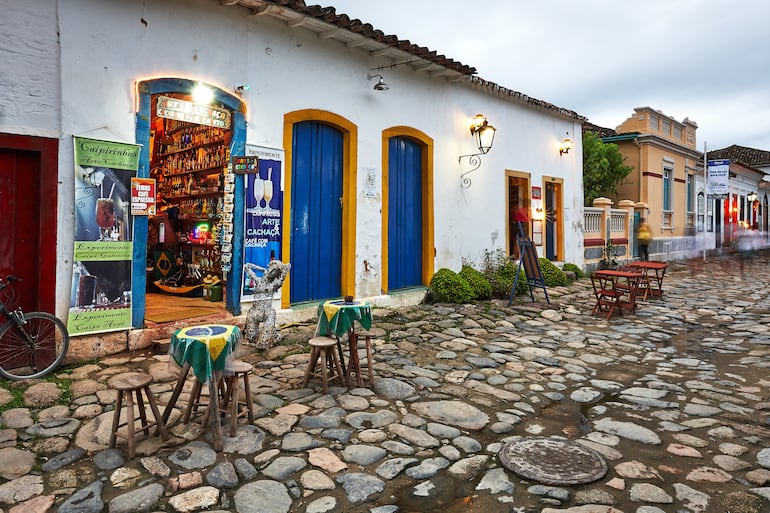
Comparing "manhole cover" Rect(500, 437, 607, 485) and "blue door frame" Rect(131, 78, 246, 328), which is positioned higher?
"blue door frame" Rect(131, 78, 246, 328)

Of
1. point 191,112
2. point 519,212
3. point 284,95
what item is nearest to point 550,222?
point 519,212

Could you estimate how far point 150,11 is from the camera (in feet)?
19.0

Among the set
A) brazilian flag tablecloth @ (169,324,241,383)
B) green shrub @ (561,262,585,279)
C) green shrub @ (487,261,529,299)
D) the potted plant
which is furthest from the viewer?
the potted plant

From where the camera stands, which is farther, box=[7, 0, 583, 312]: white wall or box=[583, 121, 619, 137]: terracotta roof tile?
box=[583, 121, 619, 137]: terracotta roof tile

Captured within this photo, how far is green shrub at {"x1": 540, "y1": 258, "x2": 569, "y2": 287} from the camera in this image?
Answer: 38.4 feet

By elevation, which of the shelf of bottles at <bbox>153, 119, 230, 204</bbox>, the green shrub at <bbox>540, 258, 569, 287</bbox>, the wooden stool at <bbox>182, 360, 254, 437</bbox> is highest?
the shelf of bottles at <bbox>153, 119, 230, 204</bbox>

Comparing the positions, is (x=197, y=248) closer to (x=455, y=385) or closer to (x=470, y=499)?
(x=455, y=385)

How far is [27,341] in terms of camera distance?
4.79 m

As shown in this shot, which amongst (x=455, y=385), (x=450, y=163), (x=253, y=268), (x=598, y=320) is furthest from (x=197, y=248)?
(x=598, y=320)

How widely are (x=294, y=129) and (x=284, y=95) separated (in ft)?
1.70

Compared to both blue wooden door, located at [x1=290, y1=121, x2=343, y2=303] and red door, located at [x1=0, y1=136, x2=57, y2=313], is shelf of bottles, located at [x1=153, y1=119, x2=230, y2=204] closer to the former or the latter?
blue wooden door, located at [x1=290, y1=121, x2=343, y2=303]

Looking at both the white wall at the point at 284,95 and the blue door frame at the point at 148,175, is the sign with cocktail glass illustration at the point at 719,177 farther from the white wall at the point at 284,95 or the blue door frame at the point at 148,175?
the blue door frame at the point at 148,175

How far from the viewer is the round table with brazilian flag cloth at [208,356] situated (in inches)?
134

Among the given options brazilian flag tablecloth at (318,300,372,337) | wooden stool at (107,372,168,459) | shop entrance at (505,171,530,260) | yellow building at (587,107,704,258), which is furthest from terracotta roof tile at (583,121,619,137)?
wooden stool at (107,372,168,459)
